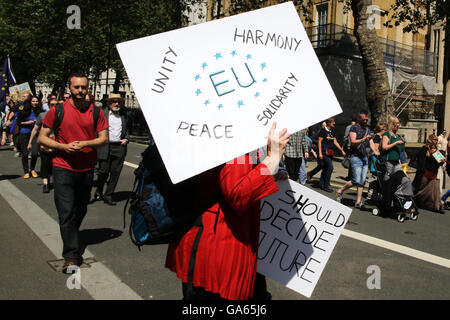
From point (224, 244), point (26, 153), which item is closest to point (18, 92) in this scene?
point (26, 153)

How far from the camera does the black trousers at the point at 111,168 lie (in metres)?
7.70

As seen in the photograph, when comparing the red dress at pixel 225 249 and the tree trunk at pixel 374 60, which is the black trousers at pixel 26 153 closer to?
the red dress at pixel 225 249

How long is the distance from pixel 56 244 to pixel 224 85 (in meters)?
3.95

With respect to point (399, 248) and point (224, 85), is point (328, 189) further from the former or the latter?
point (224, 85)

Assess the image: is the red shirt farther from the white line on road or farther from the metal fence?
the metal fence

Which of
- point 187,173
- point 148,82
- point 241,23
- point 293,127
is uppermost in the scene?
point 241,23

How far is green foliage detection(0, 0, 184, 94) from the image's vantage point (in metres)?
26.1

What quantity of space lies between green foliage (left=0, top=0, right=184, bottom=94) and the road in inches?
736
